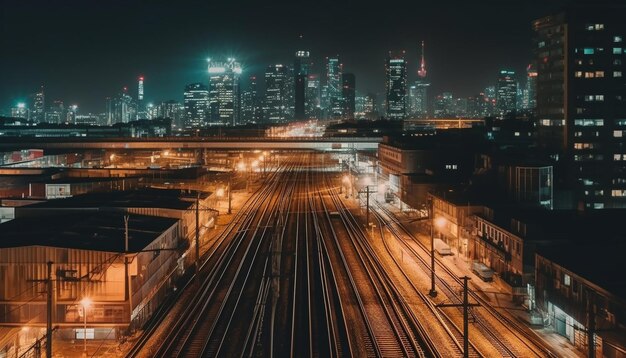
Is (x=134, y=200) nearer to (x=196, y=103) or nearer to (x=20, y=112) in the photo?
(x=20, y=112)

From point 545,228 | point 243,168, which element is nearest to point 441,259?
point 545,228

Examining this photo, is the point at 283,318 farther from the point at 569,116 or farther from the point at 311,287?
the point at 569,116

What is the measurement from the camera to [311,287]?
57.5 ft

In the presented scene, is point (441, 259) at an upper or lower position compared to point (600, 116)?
lower

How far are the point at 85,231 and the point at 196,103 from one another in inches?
6612

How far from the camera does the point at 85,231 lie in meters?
15.9

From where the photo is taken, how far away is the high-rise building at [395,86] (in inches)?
6638

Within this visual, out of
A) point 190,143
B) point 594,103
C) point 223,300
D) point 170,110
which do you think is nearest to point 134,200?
point 223,300

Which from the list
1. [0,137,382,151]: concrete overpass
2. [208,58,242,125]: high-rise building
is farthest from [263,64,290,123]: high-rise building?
[0,137,382,151]: concrete overpass

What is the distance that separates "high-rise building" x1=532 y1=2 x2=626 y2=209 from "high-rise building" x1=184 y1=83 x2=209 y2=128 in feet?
479

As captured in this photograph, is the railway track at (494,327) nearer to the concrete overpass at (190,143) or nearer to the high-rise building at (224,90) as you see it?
the concrete overpass at (190,143)

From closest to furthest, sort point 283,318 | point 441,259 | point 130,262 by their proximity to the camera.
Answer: point 130,262, point 283,318, point 441,259

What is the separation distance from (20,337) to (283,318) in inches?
228

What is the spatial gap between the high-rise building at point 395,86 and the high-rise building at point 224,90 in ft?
141
